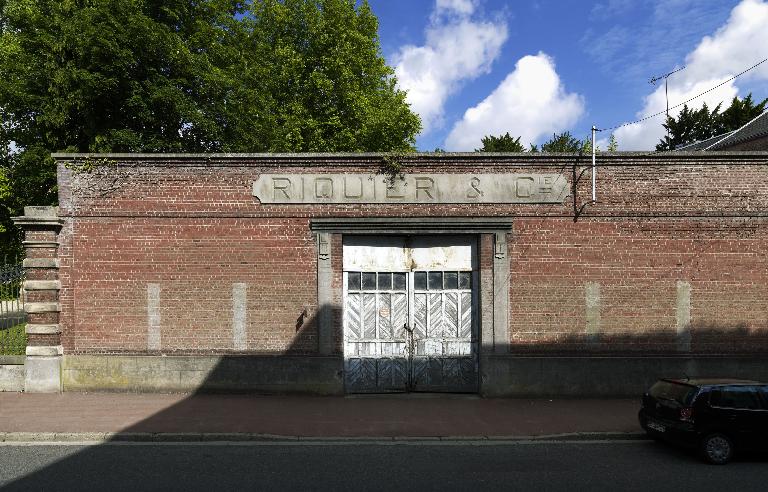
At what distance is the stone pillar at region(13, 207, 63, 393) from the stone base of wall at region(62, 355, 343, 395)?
1.25ft

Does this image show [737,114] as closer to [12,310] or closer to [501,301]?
[501,301]

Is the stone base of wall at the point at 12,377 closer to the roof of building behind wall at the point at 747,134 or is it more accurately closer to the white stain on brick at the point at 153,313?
the white stain on brick at the point at 153,313

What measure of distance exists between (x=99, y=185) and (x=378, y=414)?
774 centimetres

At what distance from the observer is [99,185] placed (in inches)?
429

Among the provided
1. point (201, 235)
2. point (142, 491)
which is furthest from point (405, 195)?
point (142, 491)

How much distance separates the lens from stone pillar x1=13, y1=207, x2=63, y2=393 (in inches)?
421

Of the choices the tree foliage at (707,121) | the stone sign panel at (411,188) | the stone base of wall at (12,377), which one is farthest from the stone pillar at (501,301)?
the tree foliage at (707,121)

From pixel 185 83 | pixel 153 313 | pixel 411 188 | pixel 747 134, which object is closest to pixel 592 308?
pixel 411 188

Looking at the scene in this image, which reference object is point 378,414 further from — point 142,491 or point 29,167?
point 29,167

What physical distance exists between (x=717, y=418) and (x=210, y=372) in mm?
9389

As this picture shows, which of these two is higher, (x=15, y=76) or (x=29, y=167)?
(x=15, y=76)

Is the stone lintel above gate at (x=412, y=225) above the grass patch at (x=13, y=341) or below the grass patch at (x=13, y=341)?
above

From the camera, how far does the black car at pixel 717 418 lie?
7.38 m

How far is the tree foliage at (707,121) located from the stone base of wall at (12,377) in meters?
44.7
